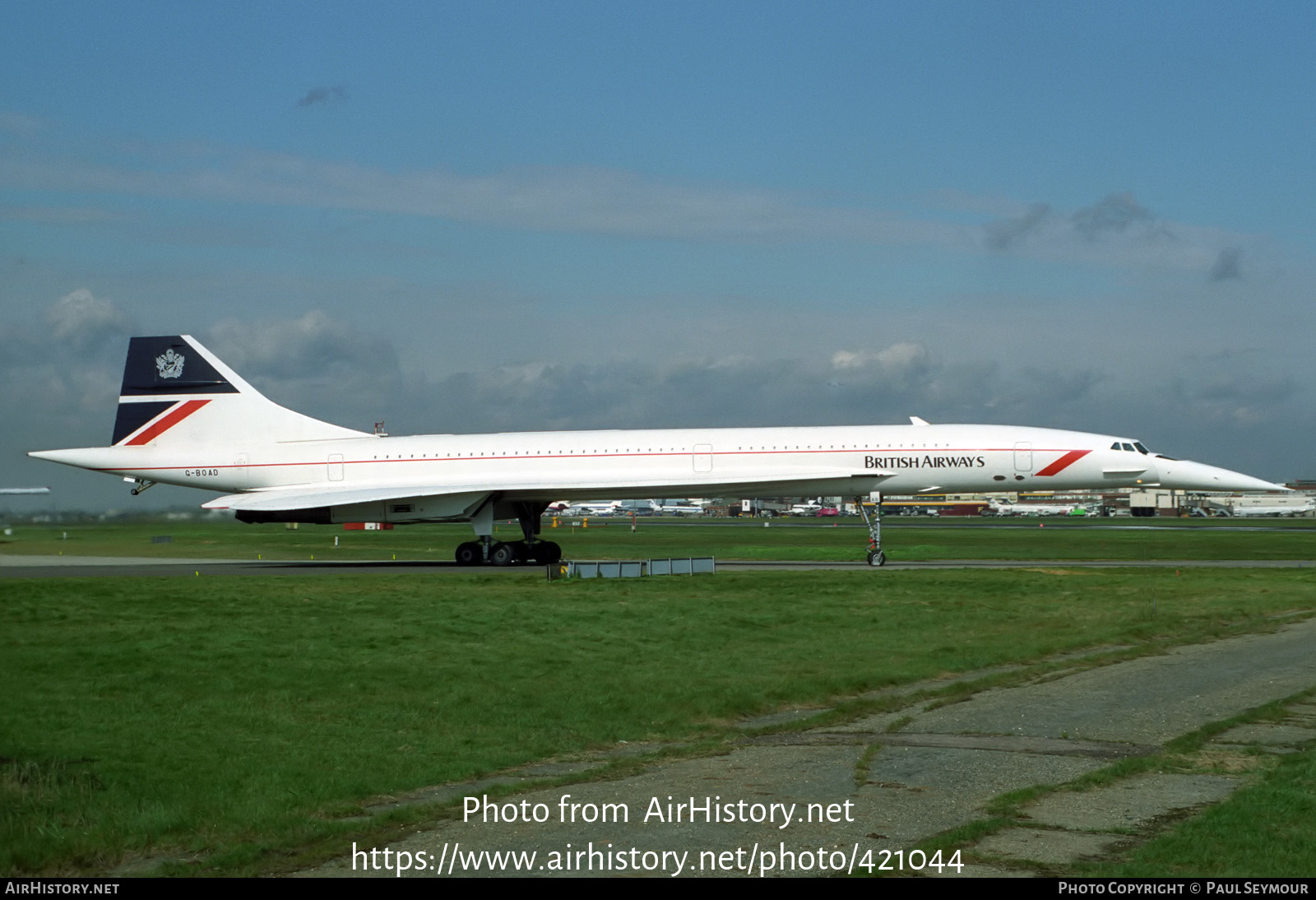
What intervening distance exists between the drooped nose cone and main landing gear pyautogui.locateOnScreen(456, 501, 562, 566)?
655 inches

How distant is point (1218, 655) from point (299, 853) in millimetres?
12150

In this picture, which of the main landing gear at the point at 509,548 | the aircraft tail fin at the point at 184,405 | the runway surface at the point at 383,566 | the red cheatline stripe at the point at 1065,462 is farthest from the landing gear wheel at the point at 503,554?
the red cheatline stripe at the point at 1065,462

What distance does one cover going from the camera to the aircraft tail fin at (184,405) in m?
35.2

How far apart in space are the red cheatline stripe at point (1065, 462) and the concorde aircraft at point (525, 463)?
0.04m

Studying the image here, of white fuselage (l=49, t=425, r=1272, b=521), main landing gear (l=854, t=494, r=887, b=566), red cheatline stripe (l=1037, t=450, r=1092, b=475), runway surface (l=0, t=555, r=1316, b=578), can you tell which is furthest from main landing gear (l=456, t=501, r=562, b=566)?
red cheatline stripe (l=1037, t=450, r=1092, b=475)


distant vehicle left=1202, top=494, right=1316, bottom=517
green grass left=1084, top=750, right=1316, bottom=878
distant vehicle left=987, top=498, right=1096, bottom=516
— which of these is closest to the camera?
green grass left=1084, top=750, right=1316, bottom=878

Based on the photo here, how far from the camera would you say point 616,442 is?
3347 centimetres

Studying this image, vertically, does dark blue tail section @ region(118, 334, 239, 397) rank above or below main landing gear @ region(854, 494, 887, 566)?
above

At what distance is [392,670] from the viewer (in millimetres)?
12820

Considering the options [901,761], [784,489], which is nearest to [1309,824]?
[901,761]

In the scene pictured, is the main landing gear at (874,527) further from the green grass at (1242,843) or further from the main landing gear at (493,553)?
the green grass at (1242,843)

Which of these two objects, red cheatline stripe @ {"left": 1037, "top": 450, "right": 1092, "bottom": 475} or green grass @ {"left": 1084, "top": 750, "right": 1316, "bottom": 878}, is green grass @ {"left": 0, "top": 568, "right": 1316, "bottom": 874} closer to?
green grass @ {"left": 1084, "top": 750, "right": 1316, "bottom": 878}

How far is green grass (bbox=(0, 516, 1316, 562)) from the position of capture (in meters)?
37.8
